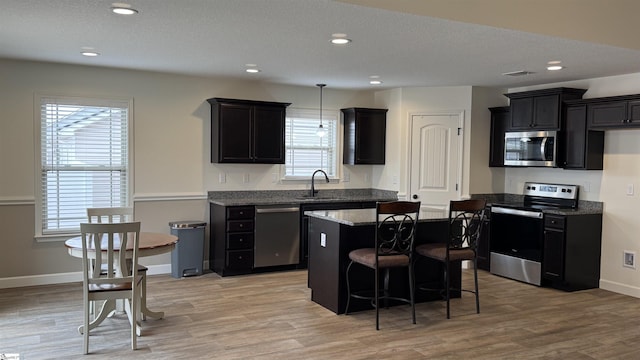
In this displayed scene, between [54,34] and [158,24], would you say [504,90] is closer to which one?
[158,24]

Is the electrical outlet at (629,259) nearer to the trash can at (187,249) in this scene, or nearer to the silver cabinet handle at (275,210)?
the silver cabinet handle at (275,210)

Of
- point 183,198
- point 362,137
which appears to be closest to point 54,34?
point 183,198

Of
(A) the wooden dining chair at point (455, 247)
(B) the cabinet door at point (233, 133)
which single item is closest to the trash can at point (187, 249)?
(B) the cabinet door at point (233, 133)

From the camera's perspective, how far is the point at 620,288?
573 cm

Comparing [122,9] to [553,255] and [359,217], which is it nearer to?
[359,217]

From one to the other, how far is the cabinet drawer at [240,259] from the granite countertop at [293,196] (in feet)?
1.94

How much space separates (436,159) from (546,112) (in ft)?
5.02

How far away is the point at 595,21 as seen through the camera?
13.9 ft

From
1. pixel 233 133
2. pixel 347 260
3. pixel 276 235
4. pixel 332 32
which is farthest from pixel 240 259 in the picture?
pixel 332 32

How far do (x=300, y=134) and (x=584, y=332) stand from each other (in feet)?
14.0

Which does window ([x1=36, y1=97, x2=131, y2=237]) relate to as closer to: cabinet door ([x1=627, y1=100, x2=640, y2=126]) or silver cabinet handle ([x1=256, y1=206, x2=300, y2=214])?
silver cabinet handle ([x1=256, y1=206, x2=300, y2=214])

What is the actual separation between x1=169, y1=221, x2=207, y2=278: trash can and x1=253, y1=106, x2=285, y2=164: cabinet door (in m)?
1.17

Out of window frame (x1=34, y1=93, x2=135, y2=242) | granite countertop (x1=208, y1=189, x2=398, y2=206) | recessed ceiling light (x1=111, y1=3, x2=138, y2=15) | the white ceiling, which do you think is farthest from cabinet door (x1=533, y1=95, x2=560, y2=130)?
window frame (x1=34, y1=93, x2=135, y2=242)

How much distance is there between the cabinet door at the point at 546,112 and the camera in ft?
19.9
